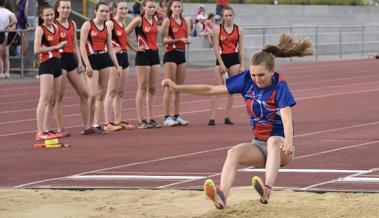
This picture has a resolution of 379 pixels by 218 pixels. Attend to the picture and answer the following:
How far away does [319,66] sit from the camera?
34312 millimetres

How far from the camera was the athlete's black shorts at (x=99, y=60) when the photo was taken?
51.3ft

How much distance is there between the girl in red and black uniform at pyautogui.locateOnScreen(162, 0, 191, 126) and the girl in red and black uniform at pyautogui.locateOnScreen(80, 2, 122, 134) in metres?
1.34

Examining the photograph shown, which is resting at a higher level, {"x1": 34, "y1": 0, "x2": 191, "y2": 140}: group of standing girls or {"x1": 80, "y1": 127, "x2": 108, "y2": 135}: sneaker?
{"x1": 34, "y1": 0, "x2": 191, "y2": 140}: group of standing girls

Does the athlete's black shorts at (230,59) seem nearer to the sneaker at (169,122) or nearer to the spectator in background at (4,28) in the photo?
the sneaker at (169,122)

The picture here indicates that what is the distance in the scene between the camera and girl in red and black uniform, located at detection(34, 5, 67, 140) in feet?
48.2

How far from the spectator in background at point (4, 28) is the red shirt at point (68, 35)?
11563mm

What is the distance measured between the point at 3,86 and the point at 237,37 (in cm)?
1001

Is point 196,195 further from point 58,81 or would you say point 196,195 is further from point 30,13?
point 30,13

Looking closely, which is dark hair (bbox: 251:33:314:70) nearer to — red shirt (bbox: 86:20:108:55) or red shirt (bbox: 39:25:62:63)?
red shirt (bbox: 39:25:62:63)

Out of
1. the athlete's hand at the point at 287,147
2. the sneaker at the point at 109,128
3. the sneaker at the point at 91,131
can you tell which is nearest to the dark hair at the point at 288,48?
the athlete's hand at the point at 287,147

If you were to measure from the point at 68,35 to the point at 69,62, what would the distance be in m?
0.40

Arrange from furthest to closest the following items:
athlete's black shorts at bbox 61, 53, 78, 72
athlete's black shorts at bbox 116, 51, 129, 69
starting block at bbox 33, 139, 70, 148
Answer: athlete's black shorts at bbox 116, 51, 129, 69 → athlete's black shorts at bbox 61, 53, 78, 72 → starting block at bbox 33, 139, 70, 148

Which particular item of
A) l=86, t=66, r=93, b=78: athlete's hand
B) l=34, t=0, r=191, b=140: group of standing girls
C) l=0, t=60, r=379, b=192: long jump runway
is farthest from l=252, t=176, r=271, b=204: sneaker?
l=86, t=66, r=93, b=78: athlete's hand

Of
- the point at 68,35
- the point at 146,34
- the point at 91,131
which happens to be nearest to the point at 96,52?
the point at 68,35
